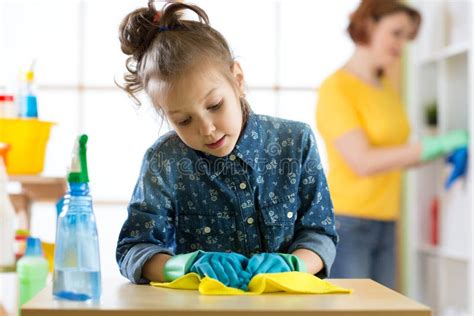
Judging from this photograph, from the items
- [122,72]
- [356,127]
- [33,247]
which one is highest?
[122,72]

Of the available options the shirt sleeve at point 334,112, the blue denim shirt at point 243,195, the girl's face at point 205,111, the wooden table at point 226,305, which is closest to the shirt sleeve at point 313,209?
the blue denim shirt at point 243,195

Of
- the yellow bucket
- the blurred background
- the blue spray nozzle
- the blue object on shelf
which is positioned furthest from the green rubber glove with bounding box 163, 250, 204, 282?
the blurred background

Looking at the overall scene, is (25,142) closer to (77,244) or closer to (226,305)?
(77,244)

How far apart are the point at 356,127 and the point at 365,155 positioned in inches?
3.8

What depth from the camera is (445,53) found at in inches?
142

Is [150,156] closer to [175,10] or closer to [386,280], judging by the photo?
[175,10]

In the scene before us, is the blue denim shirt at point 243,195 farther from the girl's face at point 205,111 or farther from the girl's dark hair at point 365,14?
the girl's dark hair at point 365,14

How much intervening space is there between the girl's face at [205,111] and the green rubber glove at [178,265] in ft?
0.68

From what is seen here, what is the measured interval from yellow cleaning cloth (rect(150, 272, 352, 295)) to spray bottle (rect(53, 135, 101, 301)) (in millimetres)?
149

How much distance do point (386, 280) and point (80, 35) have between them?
6.10ft

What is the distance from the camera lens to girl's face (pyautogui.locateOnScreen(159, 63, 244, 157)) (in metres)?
1.40

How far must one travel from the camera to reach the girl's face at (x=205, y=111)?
140 cm

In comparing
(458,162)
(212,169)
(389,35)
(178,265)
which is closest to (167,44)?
(212,169)

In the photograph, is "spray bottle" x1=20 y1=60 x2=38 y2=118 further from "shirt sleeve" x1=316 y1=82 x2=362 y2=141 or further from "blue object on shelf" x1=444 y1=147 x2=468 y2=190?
"blue object on shelf" x1=444 y1=147 x2=468 y2=190
